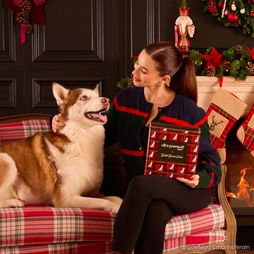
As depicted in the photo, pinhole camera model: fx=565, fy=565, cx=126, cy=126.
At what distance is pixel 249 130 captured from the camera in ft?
13.4

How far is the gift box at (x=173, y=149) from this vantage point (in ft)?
8.13

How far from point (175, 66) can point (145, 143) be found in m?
0.41

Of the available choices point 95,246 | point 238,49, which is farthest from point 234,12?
point 95,246

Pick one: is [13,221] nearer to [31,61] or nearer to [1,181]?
[1,181]

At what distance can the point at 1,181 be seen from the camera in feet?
9.39

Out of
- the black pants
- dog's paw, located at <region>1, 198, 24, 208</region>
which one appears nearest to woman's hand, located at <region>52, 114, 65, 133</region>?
dog's paw, located at <region>1, 198, 24, 208</region>

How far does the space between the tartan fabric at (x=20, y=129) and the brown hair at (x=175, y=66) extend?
3.04 feet

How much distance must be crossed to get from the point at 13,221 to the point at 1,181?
1.20 ft

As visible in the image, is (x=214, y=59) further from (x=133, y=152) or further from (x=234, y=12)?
(x=133, y=152)

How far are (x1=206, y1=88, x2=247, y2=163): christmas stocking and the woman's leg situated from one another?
1.70 metres

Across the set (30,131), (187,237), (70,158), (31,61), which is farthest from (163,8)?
(187,237)

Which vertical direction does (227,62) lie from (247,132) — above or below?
above

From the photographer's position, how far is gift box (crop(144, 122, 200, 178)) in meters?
2.48

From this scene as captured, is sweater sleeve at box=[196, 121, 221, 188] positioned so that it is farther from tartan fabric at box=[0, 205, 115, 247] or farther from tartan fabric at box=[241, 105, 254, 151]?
tartan fabric at box=[241, 105, 254, 151]
